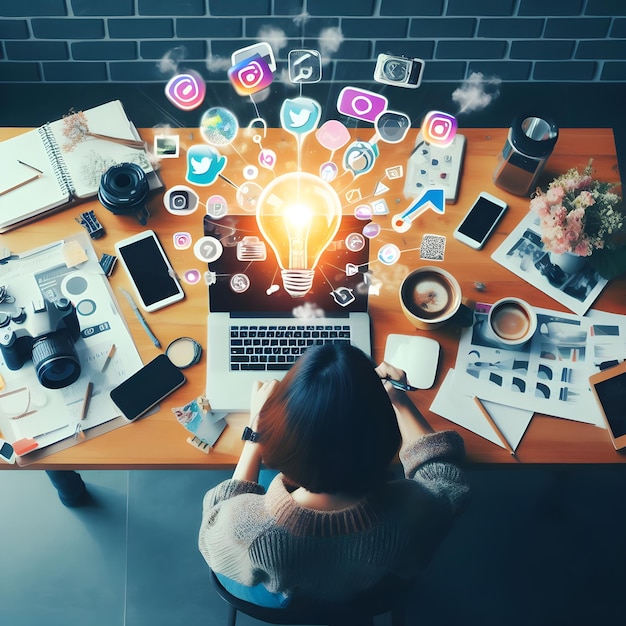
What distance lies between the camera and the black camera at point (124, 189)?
4.81 feet

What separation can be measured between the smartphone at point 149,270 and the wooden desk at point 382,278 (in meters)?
0.02

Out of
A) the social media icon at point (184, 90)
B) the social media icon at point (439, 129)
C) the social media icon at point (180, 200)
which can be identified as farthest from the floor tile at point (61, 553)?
→ the social media icon at point (439, 129)

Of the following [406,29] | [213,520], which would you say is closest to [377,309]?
[213,520]

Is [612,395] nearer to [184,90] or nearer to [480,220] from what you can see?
[480,220]

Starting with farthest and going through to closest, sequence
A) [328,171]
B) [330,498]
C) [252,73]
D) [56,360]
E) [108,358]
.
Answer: [252,73] → [328,171] → [108,358] → [56,360] → [330,498]

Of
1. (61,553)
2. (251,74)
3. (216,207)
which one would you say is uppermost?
(251,74)

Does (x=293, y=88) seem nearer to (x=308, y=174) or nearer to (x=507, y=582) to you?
(x=308, y=174)

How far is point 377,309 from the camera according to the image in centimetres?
146

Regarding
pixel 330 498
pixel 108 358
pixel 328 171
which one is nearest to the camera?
pixel 330 498

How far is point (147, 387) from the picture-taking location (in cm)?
137

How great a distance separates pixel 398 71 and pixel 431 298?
0.78 m

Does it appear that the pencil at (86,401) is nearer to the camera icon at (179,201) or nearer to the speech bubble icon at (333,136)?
the camera icon at (179,201)

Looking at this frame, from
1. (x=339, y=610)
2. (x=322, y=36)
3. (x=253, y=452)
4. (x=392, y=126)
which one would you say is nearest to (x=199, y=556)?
(x=253, y=452)

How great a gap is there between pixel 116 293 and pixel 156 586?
100 cm
